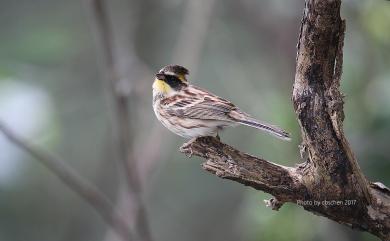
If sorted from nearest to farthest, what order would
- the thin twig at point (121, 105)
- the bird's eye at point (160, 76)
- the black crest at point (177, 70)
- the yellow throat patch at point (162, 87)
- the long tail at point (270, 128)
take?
the long tail at point (270, 128) → the thin twig at point (121, 105) → the black crest at point (177, 70) → the bird's eye at point (160, 76) → the yellow throat patch at point (162, 87)

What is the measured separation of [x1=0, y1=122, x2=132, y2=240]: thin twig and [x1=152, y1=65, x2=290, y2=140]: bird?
0.52m

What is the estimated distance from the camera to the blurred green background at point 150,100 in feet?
15.2

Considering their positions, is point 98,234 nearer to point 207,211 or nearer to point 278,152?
point 207,211

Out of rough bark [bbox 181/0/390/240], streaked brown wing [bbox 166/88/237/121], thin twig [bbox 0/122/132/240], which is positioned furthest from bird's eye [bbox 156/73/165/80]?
rough bark [bbox 181/0/390/240]

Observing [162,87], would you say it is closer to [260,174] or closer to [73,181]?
[73,181]

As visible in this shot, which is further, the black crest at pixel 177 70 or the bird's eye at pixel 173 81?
the bird's eye at pixel 173 81

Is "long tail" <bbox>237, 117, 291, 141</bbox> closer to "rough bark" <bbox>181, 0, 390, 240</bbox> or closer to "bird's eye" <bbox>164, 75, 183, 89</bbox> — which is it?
"rough bark" <bbox>181, 0, 390, 240</bbox>

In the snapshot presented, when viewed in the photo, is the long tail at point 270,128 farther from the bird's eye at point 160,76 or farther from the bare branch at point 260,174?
the bird's eye at point 160,76

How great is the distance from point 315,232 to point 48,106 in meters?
1.72

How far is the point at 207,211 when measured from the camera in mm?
7445

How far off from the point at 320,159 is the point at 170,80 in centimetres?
138

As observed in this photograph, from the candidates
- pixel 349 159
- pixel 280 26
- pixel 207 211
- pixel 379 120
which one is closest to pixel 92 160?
pixel 207 211

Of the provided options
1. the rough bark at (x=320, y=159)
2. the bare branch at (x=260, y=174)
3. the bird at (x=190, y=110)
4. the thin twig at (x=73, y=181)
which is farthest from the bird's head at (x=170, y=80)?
the bare branch at (x=260, y=174)

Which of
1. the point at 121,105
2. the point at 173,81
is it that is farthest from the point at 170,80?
the point at 121,105
